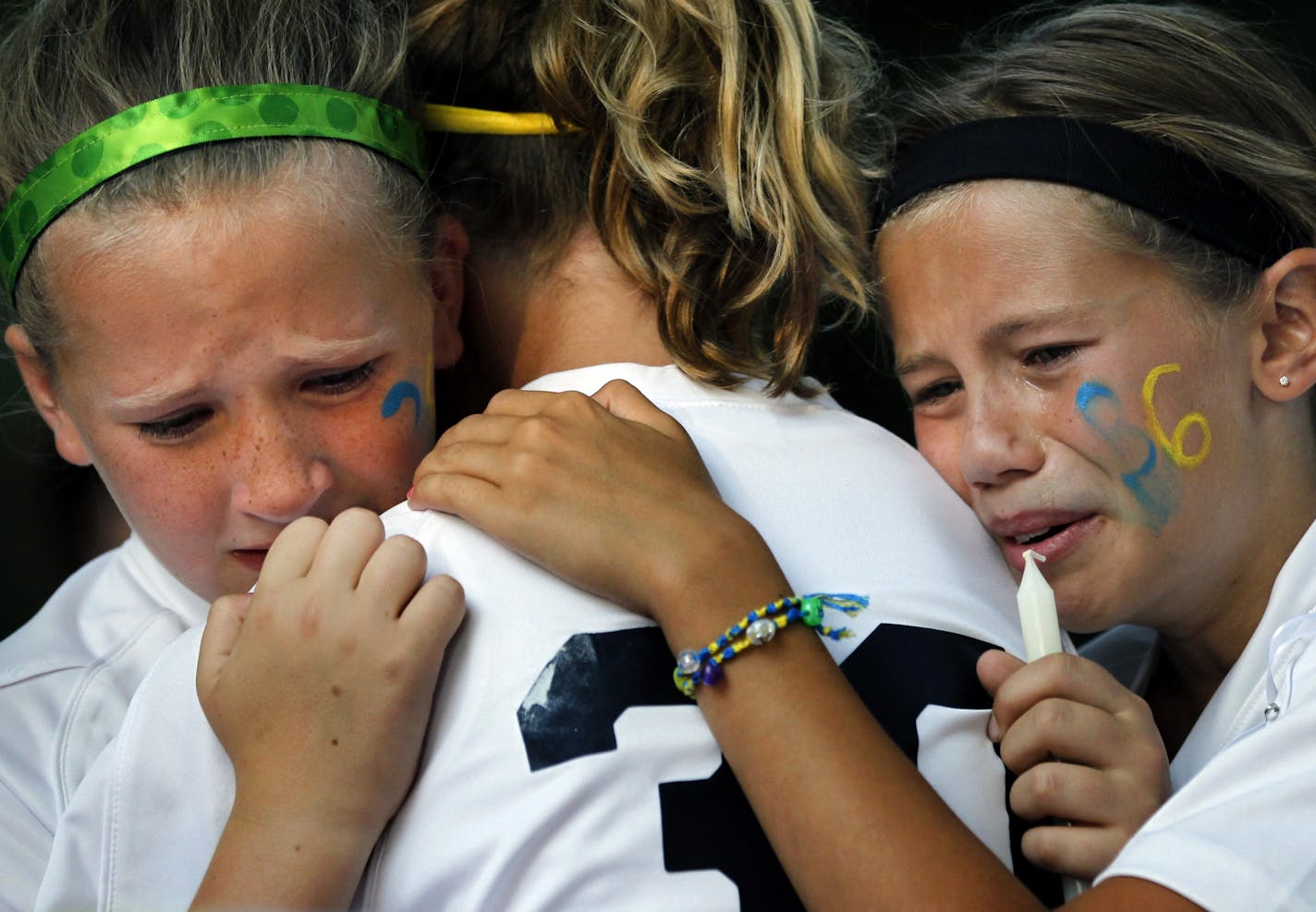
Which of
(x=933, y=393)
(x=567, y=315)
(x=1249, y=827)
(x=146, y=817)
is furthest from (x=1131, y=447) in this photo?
(x=146, y=817)

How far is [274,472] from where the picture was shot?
1.76 metres

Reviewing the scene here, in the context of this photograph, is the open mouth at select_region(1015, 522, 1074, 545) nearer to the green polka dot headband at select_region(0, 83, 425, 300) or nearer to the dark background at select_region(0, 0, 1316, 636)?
the green polka dot headband at select_region(0, 83, 425, 300)

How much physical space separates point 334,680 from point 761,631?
44cm

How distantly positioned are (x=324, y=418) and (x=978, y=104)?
3.54 feet

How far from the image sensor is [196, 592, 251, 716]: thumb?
1.45 m

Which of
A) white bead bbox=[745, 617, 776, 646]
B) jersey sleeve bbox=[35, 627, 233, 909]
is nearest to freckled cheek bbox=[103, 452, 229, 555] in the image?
jersey sleeve bbox=[35, 627, 233, 909]

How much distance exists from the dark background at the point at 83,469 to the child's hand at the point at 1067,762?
5.78 feet

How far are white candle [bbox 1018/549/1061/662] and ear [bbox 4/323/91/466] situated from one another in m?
1.31

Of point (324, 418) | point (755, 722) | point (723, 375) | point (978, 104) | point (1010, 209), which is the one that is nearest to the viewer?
point (755, 722)

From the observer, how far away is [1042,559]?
1728 mm

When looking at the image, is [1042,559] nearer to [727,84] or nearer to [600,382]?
[600,382]

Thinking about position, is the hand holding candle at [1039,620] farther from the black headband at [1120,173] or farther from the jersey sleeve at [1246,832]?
the black headband at [1120,173]

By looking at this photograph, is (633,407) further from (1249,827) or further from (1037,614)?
(1249,827)

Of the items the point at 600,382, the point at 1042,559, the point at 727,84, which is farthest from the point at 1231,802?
the point at 727,84
